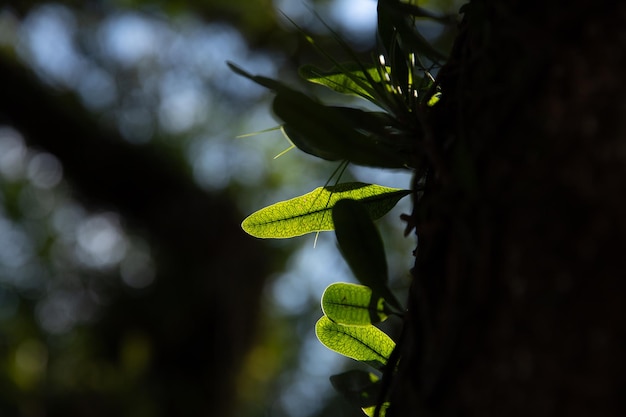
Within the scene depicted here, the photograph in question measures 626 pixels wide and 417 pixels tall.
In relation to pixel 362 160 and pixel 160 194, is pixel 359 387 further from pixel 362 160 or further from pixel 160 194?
pixel 160 194

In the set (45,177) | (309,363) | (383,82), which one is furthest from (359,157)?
(309,363)

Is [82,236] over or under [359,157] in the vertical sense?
over

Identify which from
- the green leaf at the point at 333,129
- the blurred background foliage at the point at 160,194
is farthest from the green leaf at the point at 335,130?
the blurred background foliage at the point at 160,194

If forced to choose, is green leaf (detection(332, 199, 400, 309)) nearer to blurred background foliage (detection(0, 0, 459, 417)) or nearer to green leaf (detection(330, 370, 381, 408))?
green leaf (detection(330, 370, 381, 408))

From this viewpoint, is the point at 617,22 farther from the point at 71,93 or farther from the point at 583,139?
the point at 71,93

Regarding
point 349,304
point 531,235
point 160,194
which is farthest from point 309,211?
point 160,194
